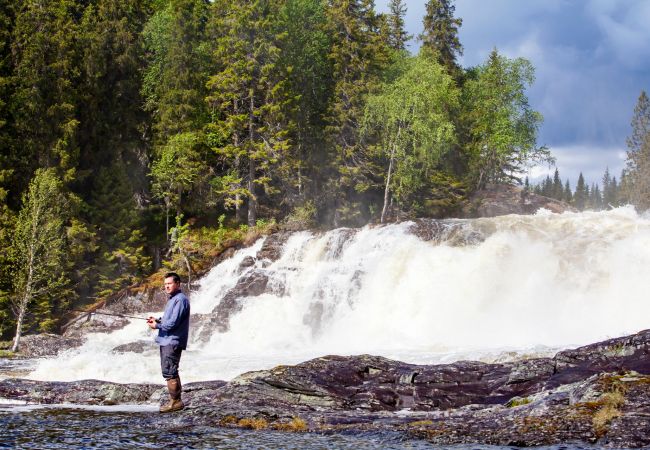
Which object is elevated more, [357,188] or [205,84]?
[205,84]

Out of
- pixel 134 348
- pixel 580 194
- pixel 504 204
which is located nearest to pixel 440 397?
pixel 134 348

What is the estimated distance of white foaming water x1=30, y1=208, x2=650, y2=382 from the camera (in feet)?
81.9

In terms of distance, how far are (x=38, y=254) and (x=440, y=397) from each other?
27294mm

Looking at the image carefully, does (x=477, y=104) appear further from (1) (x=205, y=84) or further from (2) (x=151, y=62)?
(2) (x=151, y=62)

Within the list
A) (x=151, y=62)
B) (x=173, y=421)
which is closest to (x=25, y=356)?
(x=173, y=421)

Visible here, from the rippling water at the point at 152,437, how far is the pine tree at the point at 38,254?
24.2 metres

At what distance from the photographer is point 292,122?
46.6 m

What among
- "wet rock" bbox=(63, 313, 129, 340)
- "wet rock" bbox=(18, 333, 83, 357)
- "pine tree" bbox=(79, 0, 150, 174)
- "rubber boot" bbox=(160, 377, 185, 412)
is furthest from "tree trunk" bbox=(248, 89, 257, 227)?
"rubber boot" bbox=(160, 377, 185, 412)

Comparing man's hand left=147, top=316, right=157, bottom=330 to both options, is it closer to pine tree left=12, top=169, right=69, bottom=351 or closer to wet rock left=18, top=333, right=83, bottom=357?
wet rock left=18, top=333, right=83, bottom=357

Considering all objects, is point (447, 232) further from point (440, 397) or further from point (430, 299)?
point (440, 397)

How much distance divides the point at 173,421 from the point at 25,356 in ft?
72.3

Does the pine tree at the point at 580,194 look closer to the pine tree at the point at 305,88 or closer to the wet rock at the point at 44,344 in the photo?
the pine tree at the point at 305,88

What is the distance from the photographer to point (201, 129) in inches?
1922

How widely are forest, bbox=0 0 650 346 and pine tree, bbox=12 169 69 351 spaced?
0.34 meters
